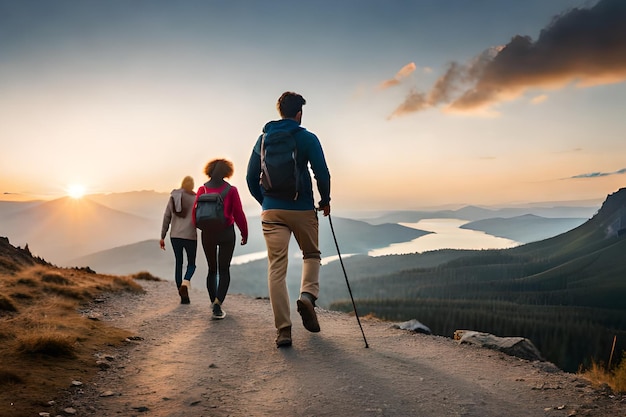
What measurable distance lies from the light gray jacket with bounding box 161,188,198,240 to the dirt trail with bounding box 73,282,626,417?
278 cm

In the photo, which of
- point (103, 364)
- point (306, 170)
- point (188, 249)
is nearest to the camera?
point (103, 364)

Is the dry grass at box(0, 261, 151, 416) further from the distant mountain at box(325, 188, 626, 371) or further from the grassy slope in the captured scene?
the distant mountain at box(325, 188, 626, 371)

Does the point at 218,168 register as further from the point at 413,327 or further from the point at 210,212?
the point at 413,327

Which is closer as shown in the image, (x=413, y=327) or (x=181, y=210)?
(x=413, y=327)

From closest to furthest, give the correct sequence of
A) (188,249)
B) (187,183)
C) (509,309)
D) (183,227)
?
(188,249), (183,227), (187,183), (509,309)

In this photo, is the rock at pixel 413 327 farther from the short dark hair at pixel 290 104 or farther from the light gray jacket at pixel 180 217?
the light gray jacket at pixel 180 217

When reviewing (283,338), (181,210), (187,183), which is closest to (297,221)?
(283,338)

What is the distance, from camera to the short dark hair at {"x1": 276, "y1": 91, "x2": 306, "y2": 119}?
6516mm

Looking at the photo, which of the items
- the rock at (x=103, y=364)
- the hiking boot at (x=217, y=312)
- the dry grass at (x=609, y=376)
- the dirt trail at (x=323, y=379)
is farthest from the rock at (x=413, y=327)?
the rock at (x=103, y=364)

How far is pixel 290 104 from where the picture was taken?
6.52 meters

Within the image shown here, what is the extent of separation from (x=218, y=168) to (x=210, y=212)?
0.95 metres

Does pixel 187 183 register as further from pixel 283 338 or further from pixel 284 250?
pixel 283 338

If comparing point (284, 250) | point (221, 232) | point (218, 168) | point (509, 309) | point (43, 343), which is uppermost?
point (218, 168)

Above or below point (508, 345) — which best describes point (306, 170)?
above
